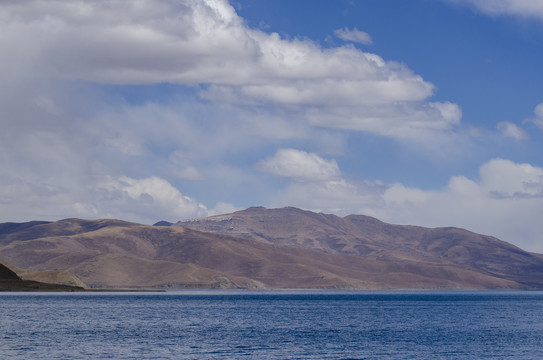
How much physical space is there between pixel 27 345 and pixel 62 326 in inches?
1107

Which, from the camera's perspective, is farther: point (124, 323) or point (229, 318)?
point (229, 318)

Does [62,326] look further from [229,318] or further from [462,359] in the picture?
[462,359]

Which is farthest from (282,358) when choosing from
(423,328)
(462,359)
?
(423,328)

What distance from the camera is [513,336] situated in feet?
324

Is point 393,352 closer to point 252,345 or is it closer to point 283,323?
point 252,345

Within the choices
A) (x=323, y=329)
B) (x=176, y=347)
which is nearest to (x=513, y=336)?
(x=323, y=329)

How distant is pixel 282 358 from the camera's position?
72.2 metres

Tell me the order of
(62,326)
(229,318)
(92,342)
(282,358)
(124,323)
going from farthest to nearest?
(229,318), (124,323), (62,326), (92,342), (282,358)

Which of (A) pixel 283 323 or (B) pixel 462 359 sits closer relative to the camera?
(B) pixel 462 359

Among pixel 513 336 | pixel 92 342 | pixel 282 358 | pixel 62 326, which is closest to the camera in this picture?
pixel 282 358

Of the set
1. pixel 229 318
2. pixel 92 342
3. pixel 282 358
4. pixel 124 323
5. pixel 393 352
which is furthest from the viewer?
pixel 229 318

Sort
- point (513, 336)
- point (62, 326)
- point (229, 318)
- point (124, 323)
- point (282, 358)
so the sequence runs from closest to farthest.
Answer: point (282, 358) → point (513, 336) → point (62, 326) → point (124, 323) → point (229, 318)

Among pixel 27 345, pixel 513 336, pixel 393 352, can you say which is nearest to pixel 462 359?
pixel 393 352

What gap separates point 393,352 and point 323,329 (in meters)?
29.8
